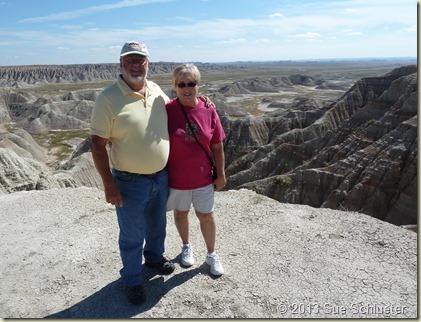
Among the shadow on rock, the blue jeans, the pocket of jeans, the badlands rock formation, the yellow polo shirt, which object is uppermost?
the yellow polo shirt

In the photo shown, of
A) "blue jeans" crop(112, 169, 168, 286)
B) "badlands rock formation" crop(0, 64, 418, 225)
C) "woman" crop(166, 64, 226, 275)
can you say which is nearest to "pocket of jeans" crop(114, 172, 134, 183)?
"blue jeans" crop(112, 169, 168, 286)

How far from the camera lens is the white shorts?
556 cm

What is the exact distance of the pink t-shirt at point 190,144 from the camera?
518cm

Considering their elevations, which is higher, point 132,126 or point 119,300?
point 132,126

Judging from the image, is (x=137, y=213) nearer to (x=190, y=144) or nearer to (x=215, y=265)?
(x=190, y=144)

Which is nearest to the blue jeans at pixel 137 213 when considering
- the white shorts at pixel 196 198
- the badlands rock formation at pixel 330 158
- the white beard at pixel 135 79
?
Answer: the white shorts at pixel 196 198

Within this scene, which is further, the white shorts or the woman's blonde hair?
the white shorts

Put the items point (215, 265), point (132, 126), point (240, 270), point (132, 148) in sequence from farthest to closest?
point (240, 270) → point (215, 265) → point (132, 148) → point (132, 126)

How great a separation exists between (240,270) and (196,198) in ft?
5.29

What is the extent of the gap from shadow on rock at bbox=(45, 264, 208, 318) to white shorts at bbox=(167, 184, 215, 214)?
1241mm

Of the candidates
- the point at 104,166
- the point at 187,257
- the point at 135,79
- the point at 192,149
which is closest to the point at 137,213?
the point at 104,166

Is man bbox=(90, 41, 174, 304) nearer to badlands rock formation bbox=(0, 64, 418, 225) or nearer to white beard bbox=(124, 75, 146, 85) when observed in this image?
white beard bbox=(124, 75, 146, 85)

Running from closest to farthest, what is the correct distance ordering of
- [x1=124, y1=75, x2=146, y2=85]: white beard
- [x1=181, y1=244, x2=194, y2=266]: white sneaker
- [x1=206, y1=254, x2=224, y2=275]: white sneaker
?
1. [x1=124, y1=75, x2=146, y2=85]: white beard
2. [x1=206, y1=254, x2=224, y2=275]: white sneaker
3. [x1=181, y1=244, x2=194, y2=266]: white sneaker

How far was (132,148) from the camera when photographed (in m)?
4.84
